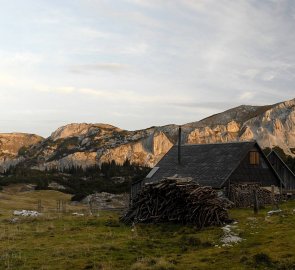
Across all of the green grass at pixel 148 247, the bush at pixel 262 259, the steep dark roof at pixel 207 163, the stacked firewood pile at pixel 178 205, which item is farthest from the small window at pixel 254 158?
the bush at pixel 262 259

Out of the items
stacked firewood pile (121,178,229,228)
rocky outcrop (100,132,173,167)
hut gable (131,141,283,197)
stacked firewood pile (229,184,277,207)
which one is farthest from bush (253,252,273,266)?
rocky outcrop (100,132,173,167)

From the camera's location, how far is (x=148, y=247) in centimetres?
1970

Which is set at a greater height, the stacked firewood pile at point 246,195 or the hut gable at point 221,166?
the hut gable at point 221,166

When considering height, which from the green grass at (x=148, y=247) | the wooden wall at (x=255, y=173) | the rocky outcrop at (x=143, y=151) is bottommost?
the green grass at (x=148, y=247)

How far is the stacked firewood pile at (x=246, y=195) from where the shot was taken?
3778 centimetres

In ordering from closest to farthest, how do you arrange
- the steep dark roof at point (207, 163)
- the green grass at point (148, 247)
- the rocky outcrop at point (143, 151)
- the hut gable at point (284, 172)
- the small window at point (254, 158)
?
the green grass at point (148, 247) → the steep dark roof at point (207, 163) → the small window at point (254, 158) → the hut gable at point (284, 172) → the rocky outcrop at point (143, 151)

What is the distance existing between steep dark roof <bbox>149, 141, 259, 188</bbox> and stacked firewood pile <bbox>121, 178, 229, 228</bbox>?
8.05 m

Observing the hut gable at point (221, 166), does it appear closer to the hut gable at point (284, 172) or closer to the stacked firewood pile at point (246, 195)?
the stacked firewood pile at point (246, 195)

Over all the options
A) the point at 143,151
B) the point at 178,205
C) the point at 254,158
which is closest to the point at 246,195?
the point at 254,158

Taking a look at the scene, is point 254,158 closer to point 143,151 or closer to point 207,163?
point 207,163

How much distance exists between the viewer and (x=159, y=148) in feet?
601

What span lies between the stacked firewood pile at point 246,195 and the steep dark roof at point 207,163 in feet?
5.11

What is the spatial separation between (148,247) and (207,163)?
72.5 feet

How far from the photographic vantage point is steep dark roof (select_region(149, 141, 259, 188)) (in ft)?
126
